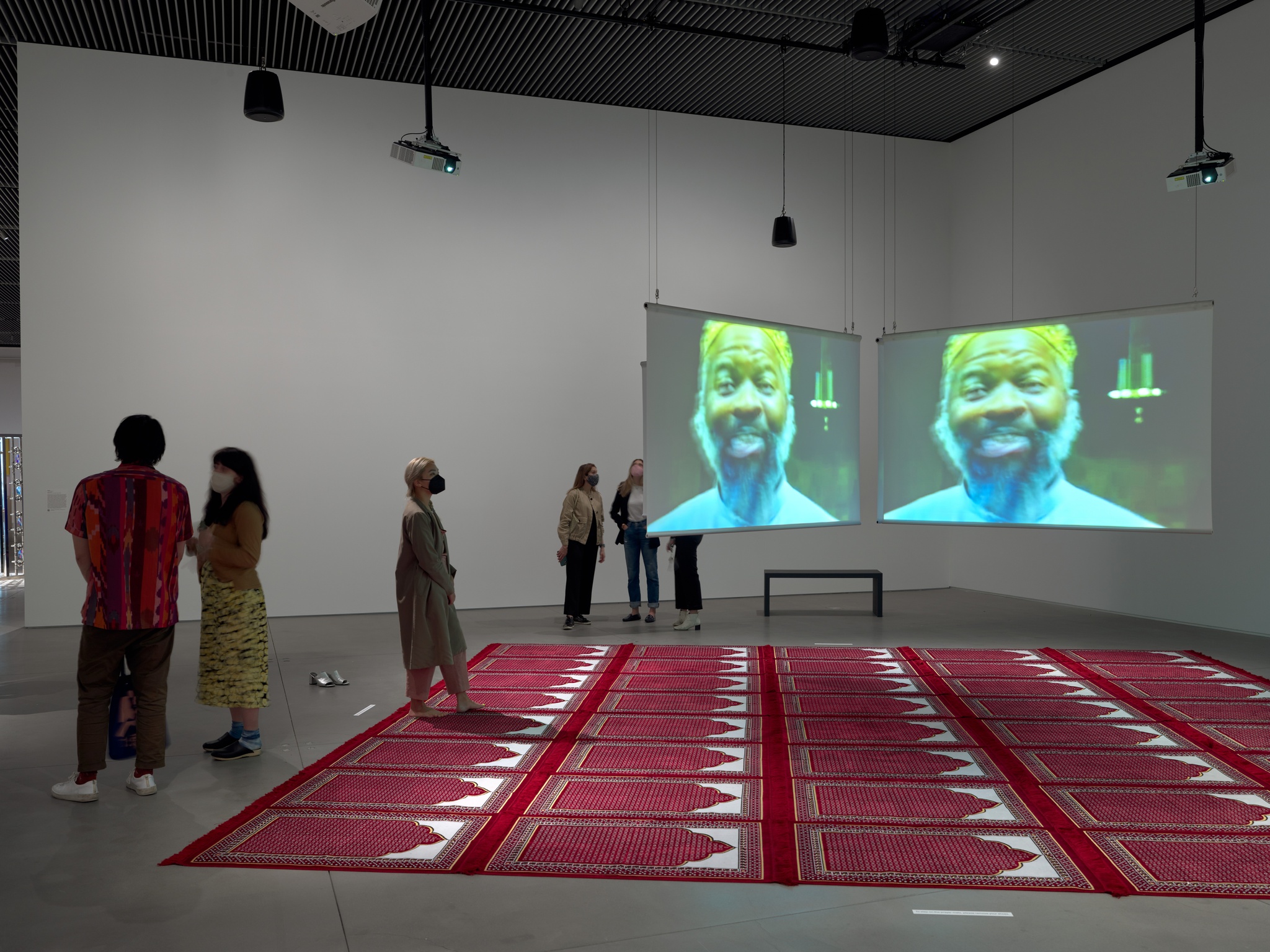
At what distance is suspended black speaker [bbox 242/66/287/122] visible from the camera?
23.2ft

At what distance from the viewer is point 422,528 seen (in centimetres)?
499

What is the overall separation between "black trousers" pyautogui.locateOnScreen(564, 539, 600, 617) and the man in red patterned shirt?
4675 millimetres

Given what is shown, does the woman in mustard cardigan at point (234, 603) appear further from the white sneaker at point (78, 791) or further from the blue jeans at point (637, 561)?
the blue jeans at point (637, 561)

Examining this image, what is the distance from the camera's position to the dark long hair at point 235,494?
434cm

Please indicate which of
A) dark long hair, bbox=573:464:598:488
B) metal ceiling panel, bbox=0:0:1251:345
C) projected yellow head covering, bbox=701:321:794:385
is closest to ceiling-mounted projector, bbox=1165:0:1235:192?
metal ceiling panel, bbox=0:0:1251:345

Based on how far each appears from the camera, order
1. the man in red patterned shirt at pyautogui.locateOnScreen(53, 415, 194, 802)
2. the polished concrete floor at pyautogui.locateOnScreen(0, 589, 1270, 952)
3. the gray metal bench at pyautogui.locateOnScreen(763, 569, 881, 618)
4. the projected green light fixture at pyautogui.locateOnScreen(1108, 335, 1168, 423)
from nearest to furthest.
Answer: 1. the polished concrete floor at pyautogui.locateOnScreen(0, 589, 1270, 952)
2. the man in red patterned shirt at pyautogui.locateOnScreen(53, 415, 194, 802)
3. the projected green light fixture at pyautogui.locateOnScreen(1108, 335, 1168, 423)
4. the gray metal bench at pyautogui.locateOnScreen(763, 569, 881, 618)

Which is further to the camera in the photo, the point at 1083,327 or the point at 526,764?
the point at 1083,327

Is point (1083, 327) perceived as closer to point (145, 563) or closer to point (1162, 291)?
point (1162, 291)

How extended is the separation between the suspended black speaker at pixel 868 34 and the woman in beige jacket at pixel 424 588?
14.3 feet

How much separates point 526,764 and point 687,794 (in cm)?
80

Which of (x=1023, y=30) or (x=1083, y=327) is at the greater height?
(x=1023, y=30)

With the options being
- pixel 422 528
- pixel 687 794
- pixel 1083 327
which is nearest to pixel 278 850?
pixel 687 794

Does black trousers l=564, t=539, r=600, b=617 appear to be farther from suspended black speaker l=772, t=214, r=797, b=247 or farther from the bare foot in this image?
suspended black speaker l=772, t=214, r=797, b=247

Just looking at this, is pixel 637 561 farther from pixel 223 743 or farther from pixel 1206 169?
pixel 1206 169
